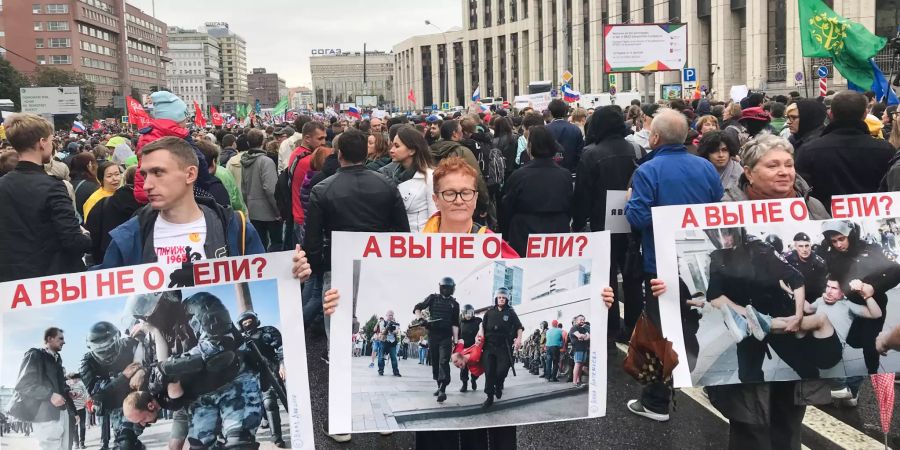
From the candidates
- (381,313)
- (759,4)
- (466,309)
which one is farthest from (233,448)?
(759,4)

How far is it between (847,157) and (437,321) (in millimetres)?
4093

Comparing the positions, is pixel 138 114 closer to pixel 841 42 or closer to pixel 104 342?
pixel 841 42

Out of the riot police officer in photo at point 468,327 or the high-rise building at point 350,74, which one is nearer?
the riot police officer in photo at point 468,327

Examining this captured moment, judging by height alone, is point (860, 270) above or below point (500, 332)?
above

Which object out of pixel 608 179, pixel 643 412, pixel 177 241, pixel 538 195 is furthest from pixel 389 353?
pixel 608 179

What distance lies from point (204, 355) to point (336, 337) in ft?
1.73

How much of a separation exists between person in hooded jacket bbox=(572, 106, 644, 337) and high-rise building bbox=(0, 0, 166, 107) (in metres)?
111

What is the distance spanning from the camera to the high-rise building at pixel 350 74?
577ft

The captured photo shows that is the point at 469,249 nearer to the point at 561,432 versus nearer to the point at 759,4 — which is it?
the point at 561,432

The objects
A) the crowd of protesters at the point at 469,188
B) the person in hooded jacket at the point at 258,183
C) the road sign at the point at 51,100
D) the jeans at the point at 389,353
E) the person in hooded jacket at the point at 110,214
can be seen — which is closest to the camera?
the jeans at the point at 389,353

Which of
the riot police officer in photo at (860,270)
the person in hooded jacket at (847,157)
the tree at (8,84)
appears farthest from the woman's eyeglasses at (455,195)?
the tree at (8,84)

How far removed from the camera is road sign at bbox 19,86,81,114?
55219 millimetres

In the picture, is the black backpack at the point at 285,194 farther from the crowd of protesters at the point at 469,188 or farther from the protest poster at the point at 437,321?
the protest poster at the point at 437,321

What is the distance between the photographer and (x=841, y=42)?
32.1 ft
